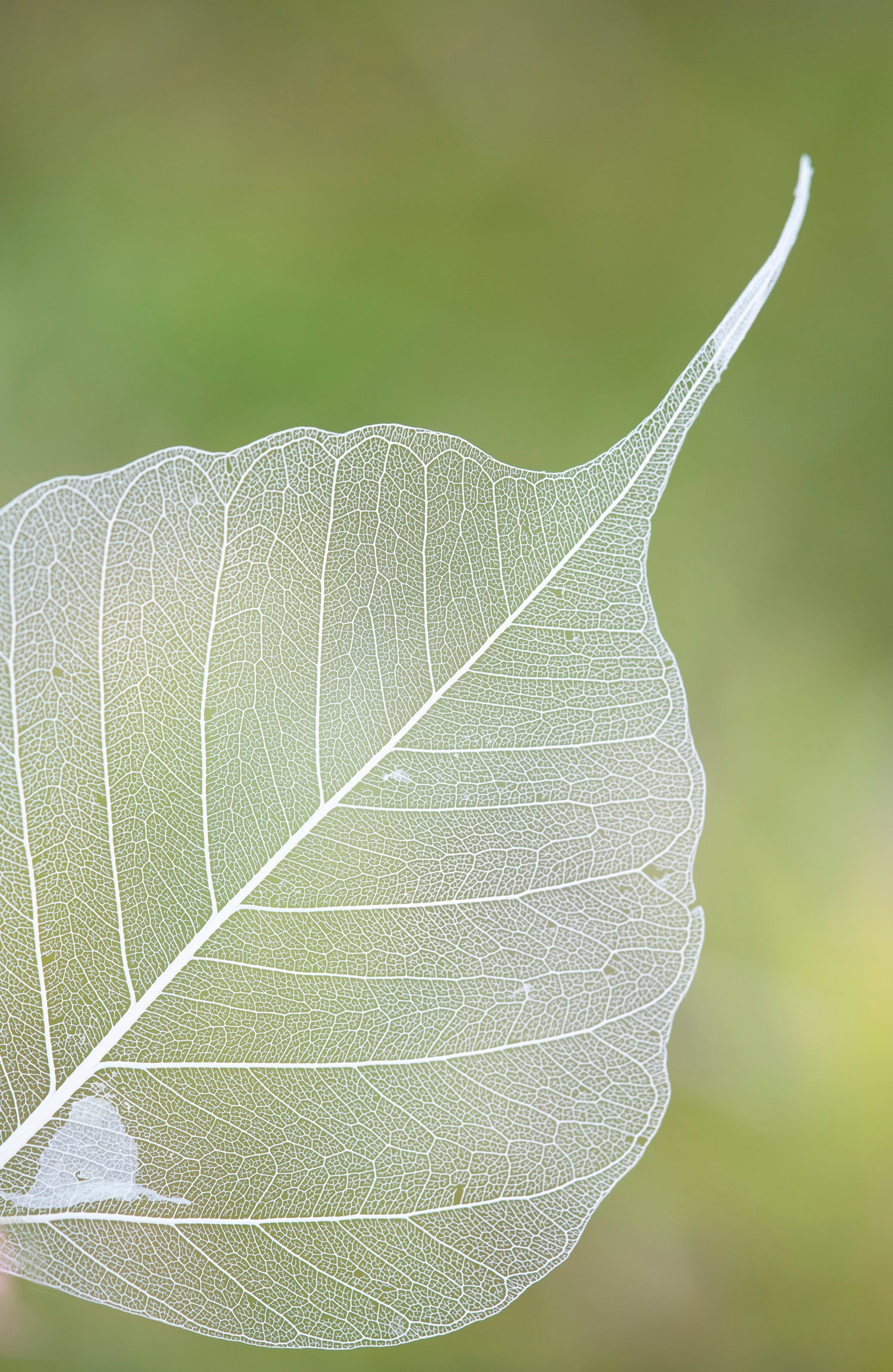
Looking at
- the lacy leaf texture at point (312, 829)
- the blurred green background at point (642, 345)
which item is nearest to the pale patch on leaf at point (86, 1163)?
the lacy leaf texture at point (312, 829)

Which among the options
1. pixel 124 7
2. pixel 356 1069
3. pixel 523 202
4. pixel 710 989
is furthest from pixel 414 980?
pixel 124 7

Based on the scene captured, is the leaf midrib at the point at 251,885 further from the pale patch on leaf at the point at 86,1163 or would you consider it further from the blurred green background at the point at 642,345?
the blurred green background at the point at 642,345

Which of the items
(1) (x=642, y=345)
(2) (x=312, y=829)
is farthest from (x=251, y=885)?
(1) (x=642, y=345)

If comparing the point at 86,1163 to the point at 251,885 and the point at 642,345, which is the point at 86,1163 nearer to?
the point at 251,885

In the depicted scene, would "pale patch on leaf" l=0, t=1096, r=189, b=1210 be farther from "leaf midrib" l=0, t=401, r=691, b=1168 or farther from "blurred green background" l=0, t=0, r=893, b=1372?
"blurred green background" l=0, t=0, r=893, b=1372

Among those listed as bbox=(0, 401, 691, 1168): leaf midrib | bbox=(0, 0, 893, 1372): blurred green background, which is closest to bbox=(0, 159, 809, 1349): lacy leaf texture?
bbox=(0, 401, 691, 1168): leaf midrib
